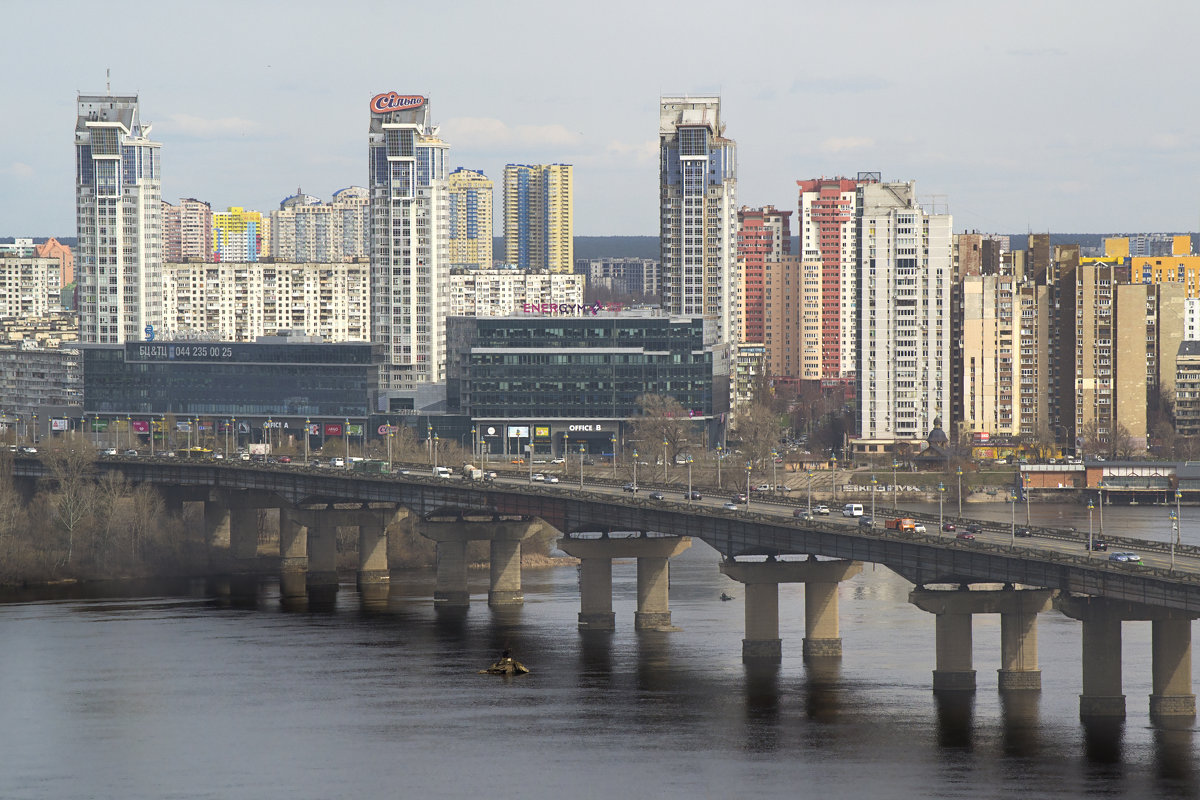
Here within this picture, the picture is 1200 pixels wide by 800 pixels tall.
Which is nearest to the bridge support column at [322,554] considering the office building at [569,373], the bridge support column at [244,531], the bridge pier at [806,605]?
the bridge support column at [244,531]

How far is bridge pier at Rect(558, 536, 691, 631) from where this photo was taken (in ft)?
341

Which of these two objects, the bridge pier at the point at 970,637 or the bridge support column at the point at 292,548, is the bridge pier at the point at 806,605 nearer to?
the bridge pier at the point at 970,637

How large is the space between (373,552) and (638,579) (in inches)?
1003

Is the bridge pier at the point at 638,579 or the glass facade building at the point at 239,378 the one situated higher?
the glass facade building at the point at 239,378

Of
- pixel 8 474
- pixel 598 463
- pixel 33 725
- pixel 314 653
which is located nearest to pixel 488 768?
pixel 33 725

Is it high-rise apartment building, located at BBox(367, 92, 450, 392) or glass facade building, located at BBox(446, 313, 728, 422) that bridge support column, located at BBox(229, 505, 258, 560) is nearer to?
Answer: glass facade building, located at BBox(446, 313, 728, 422)

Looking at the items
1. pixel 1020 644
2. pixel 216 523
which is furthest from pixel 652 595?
pixel 216 523

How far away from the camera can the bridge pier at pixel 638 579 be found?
10400cm

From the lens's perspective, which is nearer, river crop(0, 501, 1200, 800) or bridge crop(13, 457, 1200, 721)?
river crop(0, 501, 1200, 800)

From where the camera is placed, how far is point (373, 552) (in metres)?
125

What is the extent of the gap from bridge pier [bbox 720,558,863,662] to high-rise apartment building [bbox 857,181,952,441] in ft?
288

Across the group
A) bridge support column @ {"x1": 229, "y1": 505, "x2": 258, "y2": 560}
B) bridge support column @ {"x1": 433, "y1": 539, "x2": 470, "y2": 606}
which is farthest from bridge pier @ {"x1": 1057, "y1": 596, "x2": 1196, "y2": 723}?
bridge support column @ {"x1": 229, "y1": 505, "x2": 258, "y2": 560}

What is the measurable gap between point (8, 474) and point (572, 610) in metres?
42.7

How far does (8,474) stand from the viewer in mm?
134375
